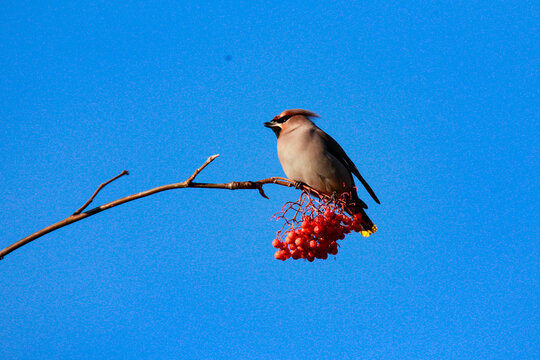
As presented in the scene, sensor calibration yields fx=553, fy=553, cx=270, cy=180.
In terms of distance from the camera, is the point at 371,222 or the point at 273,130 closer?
the point at 371,222

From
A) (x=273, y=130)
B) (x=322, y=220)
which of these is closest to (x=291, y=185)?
(x=322, y=220)

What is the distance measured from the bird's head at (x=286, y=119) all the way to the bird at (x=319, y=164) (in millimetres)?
48

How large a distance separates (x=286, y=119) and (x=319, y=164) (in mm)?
600

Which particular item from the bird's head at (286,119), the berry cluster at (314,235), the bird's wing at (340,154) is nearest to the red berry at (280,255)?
the berry cluster at (314,235)

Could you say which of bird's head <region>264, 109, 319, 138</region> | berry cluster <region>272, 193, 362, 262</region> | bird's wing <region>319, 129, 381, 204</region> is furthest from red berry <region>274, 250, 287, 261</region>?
bird's head <region>264, 109, 319, 138</region>

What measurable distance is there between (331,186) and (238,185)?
1.93 m

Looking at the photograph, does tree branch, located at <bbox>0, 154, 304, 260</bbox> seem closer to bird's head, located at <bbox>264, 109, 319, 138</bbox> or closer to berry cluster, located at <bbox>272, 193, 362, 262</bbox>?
berry cluster, located at <bbox>272, 193, 362, 262</bbox>

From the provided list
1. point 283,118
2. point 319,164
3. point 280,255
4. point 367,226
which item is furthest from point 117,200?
point 283,118

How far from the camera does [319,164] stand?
14.2 ft

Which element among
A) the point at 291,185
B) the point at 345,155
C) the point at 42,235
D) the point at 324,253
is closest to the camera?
the point at 42,235

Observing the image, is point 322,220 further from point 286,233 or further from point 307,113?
point 307,113

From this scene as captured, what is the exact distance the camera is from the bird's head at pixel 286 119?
4668 mm

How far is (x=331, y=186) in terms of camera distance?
14.4ft

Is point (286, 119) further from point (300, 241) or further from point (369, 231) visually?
point (300, 241)
